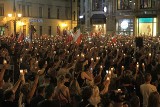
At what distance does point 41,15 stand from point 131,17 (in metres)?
17.4

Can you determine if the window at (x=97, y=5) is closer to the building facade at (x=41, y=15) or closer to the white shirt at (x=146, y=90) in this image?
the building facade at (x=41, y=15)

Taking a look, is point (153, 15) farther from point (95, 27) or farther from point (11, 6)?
point (11, 6)

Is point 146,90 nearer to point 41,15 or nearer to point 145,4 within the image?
point 145,4

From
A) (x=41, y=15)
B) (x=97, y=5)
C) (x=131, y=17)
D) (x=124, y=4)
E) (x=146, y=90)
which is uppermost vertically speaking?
(x=97, y=5)

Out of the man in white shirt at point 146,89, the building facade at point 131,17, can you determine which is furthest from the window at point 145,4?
the man in white shirt at point 146,89

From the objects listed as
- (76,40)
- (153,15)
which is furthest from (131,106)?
(153,15)

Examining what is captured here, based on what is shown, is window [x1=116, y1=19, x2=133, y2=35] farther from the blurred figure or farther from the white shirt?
the blurred figure

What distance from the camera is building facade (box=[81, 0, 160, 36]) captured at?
48.4 metres

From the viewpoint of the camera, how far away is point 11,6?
5541 centimetres

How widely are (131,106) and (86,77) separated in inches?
103

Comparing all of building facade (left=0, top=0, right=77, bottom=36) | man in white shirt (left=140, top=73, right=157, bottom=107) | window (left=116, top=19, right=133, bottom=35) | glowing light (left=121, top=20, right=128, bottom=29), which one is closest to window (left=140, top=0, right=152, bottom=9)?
window (left=116, top=19, right=133, bottom=35)

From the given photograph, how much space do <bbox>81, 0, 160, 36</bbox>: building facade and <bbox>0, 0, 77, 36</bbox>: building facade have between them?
6.93m

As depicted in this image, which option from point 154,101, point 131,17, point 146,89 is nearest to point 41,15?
point 131,17

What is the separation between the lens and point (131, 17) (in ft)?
166
